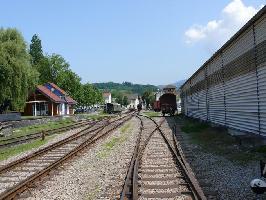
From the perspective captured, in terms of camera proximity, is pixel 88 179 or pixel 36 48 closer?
pixel 88 179

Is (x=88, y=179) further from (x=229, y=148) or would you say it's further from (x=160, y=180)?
(x=229, y=148)

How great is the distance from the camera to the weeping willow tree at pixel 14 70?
1822 inches

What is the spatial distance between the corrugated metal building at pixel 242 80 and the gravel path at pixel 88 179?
5.50 m

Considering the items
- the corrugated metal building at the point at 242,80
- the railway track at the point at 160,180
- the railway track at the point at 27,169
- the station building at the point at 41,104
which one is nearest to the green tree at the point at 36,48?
the station building at the point at 41,104

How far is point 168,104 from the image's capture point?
→ 194ft

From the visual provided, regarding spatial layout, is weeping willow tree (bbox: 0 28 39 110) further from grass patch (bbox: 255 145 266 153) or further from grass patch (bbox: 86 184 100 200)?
grass patch (bbox: 86 184 100 200)

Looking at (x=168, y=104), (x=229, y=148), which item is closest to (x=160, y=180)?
(x=229, y=148)

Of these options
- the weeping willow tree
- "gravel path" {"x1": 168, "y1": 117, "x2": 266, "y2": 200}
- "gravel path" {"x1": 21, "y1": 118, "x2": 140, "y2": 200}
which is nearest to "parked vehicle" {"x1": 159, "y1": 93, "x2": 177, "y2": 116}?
the weeping willow tree

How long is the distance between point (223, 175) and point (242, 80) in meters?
9.13

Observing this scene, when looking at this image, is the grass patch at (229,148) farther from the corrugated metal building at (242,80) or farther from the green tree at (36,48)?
the green tree at (36,48)

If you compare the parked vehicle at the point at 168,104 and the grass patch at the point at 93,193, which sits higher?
the parked vehicle at the point at 168,104

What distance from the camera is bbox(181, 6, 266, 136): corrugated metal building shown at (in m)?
16.8

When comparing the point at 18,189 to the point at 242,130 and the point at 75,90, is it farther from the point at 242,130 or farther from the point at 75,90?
the point at 75,90

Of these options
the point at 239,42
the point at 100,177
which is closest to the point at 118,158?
the point at 100,177
